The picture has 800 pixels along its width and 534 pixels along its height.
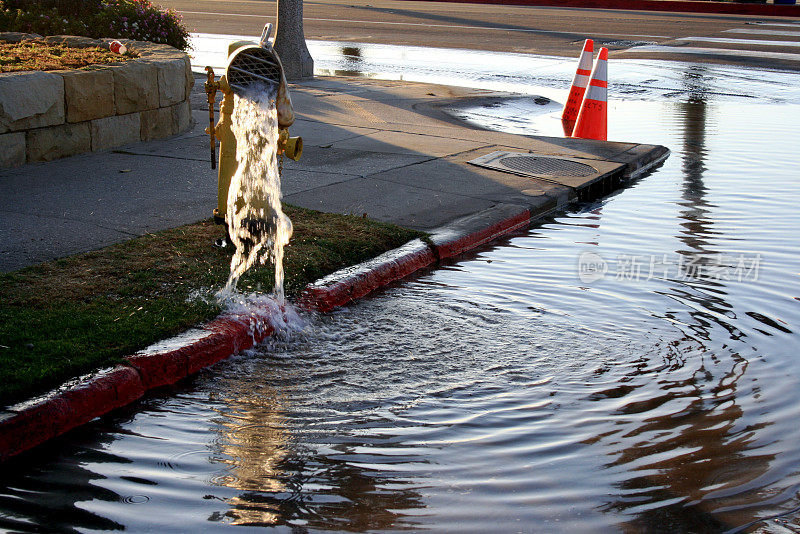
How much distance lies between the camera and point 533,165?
8047 millimetres

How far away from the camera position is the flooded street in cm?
301

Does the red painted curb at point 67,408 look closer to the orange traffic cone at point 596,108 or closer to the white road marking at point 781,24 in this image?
the orange traffic cone at point 596,108

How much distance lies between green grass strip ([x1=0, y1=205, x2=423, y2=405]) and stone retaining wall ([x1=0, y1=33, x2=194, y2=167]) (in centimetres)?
223

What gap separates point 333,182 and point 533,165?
2.02 m

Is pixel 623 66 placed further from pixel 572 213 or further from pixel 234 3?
pixel 234 3

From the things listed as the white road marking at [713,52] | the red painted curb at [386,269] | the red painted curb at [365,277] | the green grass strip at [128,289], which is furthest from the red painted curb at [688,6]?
the red painted curb at [365,277]

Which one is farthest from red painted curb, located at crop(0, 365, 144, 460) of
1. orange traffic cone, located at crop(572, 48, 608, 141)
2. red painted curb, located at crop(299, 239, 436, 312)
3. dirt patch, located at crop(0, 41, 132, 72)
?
orange traffic cone, located at crop(572, 48, 608, 141)

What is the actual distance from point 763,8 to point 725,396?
1144 inches

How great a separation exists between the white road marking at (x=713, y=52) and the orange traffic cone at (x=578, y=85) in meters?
8.54

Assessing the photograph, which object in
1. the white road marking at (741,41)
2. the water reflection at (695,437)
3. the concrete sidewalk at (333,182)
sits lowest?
the water reflection at (695,437)

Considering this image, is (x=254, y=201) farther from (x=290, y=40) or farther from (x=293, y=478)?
(x=290, y=40)

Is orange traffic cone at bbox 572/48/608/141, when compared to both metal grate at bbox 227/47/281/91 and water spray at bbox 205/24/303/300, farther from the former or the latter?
metal grate at bbox 227/47/281/91

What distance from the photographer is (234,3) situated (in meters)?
28.6

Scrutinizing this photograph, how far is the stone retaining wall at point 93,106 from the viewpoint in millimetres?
6945
